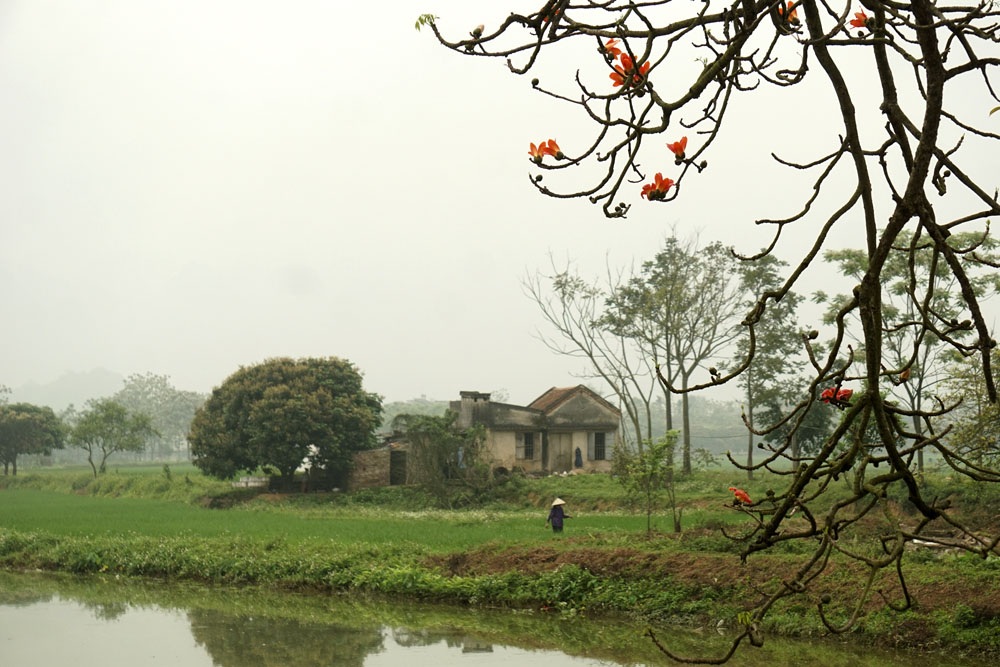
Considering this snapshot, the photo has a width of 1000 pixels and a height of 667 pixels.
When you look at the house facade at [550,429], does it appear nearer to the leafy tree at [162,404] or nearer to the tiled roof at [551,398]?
the tiled roof at [551,398]

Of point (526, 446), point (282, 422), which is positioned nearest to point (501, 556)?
point (282, 422)

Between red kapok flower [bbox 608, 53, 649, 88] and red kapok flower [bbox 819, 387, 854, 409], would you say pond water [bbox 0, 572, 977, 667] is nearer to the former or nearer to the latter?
red kapok flower [bbox 819, 387, 854, 409]

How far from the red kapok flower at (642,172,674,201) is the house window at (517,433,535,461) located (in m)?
31.0

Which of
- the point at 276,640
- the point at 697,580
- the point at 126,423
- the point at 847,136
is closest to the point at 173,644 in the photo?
the point at 276,640

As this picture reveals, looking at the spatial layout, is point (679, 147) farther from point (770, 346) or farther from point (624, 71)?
point (770, 346)

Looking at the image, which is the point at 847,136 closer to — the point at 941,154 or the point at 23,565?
the point at 941,154

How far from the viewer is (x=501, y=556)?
14.5 metres

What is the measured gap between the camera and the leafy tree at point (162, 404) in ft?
311

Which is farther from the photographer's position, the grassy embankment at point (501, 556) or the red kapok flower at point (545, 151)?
the grassy embankment at point (501, 556)

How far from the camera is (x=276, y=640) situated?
11.9m

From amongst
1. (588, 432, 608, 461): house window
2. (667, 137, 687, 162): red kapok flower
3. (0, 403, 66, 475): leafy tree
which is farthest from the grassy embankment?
(0, 403, 66, 475): leafy tree

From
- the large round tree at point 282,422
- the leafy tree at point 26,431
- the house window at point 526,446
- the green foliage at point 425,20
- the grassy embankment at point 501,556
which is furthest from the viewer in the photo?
the leafy tree at point 26,431

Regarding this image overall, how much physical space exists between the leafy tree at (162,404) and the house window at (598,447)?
6643 cm

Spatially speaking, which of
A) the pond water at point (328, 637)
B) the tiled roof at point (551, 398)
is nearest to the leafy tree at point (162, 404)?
the tiled roof at point (551, 398)
